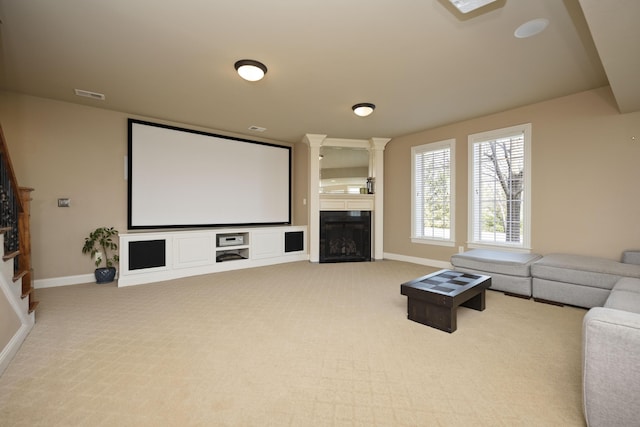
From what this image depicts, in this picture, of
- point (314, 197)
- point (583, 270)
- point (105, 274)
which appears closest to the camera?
point (583, 270)

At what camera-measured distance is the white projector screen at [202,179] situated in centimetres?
459

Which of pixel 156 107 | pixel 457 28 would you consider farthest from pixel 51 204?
pixel 457 28

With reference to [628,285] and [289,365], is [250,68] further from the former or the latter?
[628,285]

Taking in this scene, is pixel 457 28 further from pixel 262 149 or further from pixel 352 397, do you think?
pixel 262 149

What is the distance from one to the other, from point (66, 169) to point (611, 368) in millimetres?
Result: 5893

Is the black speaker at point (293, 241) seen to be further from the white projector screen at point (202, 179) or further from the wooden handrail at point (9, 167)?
the wooden handrail at point (9, 167)

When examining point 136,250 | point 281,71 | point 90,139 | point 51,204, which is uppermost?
point 281,71

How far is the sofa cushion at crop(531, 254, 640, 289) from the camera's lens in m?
2.85

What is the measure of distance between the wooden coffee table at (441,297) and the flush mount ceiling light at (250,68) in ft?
8.65

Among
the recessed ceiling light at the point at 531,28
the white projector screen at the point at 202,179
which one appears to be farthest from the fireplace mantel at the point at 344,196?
the recessed ceiling light at the point at 531,28

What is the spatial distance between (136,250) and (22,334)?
182cm

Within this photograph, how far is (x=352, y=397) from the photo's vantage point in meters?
1.66

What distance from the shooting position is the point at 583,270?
3.02 metres

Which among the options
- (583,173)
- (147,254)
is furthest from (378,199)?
(147,254)
